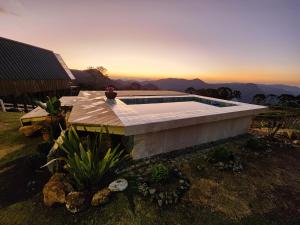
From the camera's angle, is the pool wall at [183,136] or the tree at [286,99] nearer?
the pool wall at [183,136]

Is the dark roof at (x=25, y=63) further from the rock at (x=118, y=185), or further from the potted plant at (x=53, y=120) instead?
the rock at (x=118, y=185)

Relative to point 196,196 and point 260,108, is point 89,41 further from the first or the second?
point 196,196

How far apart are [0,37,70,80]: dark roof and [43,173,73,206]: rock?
13.7m

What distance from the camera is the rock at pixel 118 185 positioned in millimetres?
3479

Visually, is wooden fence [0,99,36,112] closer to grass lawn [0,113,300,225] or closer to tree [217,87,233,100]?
grass lawn [0,113,300,225]

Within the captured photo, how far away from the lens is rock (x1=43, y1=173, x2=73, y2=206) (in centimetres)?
320

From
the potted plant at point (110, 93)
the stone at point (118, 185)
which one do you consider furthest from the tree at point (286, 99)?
the stone at point (118, 185)

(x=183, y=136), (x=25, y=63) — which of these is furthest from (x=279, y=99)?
(x=25, y=63)

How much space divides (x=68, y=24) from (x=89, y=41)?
332cm

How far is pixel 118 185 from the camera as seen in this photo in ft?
11.6

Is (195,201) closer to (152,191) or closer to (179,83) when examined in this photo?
(152,191)

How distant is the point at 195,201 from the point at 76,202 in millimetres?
2463

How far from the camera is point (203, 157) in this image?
199 inches

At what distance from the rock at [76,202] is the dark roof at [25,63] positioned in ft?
46.7
